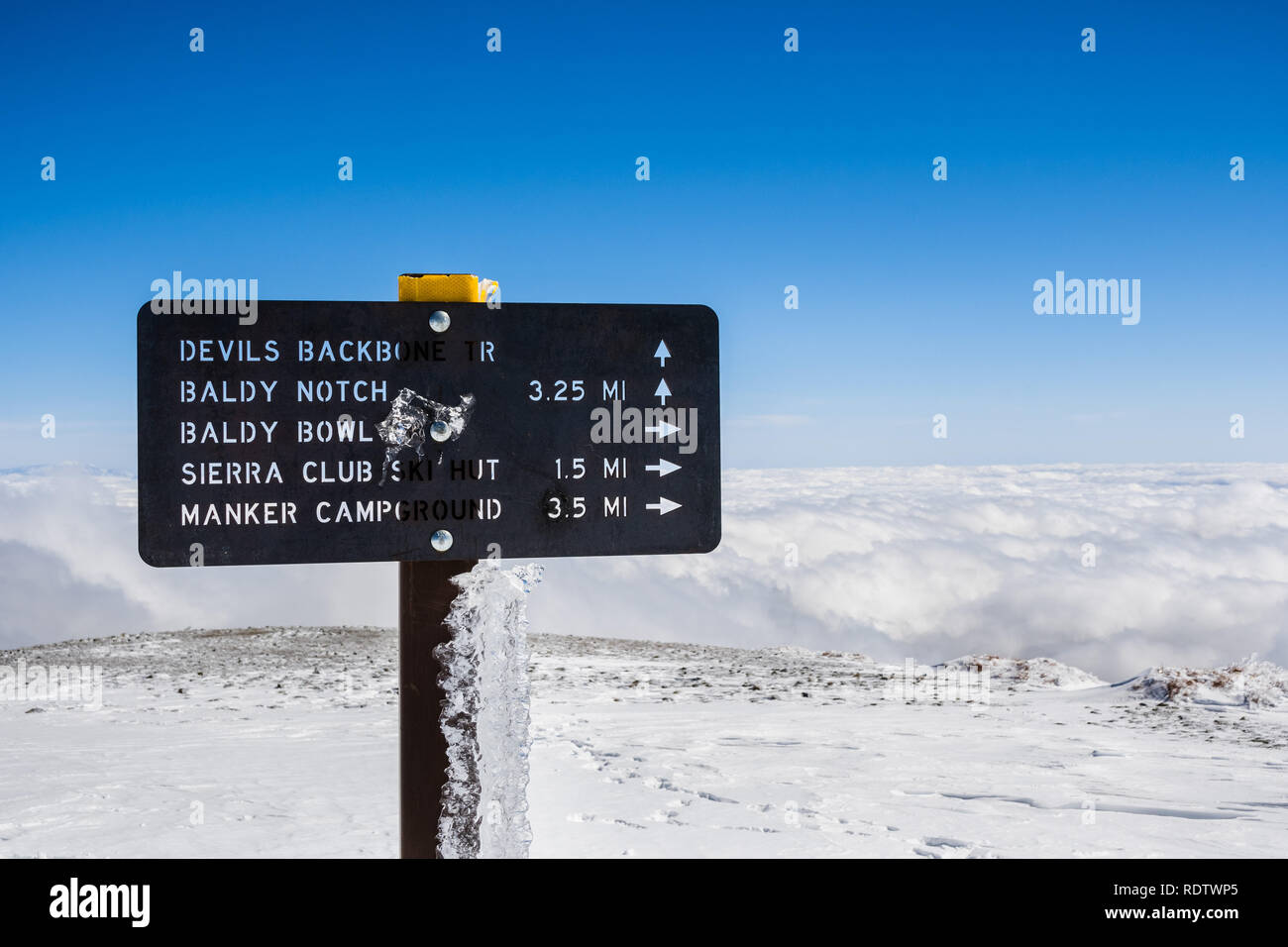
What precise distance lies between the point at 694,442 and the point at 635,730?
4294 mm

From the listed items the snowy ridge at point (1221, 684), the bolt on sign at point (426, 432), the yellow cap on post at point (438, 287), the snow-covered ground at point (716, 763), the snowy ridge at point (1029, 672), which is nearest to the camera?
the bolt on sign at point (426, 432)

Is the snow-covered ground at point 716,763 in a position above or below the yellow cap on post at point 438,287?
below

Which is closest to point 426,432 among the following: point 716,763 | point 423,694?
point 423,694

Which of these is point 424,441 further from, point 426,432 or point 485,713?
point 485,713

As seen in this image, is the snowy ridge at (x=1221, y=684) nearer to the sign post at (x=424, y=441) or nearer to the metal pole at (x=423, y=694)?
the sign post at (x=424, y=441)

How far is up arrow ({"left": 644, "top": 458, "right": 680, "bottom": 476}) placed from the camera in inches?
97.0

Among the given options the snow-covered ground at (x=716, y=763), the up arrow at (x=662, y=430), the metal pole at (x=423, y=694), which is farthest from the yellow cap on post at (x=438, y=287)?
the snow-covered ground at (x=716, y=763)

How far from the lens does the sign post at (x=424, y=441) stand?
2.29 metres

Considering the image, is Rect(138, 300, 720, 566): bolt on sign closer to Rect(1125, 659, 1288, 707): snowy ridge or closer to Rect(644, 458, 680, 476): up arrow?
Rect(644, 458, 680, 476): up arrow

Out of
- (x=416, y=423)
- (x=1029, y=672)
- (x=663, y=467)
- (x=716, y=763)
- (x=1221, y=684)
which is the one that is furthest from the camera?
(x=1029, y=672)

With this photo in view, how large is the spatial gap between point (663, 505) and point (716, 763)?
11.0 ft

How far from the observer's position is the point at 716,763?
17.3ft

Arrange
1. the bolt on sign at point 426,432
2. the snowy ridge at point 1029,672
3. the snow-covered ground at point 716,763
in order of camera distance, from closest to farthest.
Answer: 1. the bolt on sign at point 426,432
2. the snow-covered ground at point 716,763
3. the snowy ridge at point 1029,672

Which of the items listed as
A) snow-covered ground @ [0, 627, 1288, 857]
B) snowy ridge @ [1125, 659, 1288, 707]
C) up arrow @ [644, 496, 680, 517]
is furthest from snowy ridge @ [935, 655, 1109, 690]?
up arrow @ [644, 496, 680, 517]
